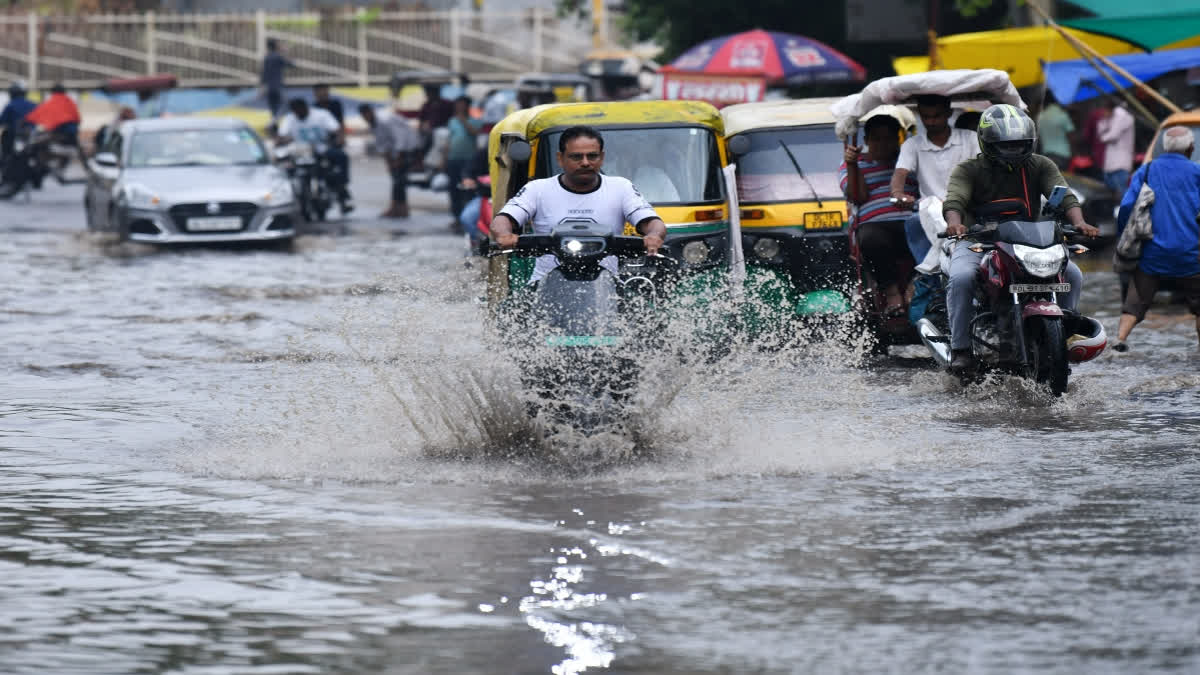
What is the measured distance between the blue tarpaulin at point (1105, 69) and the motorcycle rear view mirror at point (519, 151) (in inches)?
378

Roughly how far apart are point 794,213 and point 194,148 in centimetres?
1242

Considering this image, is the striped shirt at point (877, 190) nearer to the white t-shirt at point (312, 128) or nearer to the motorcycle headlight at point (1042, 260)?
the motorcycle headlight at point (1042, 260)

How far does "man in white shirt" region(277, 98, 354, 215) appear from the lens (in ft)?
94.5

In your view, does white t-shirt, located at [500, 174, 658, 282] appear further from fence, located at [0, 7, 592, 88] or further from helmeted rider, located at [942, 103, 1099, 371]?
fence, located at [0, 7, 592, 88]

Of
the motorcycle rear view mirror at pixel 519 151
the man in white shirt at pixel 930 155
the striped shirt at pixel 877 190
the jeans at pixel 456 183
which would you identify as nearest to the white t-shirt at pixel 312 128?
the jeans at pixel 456 183

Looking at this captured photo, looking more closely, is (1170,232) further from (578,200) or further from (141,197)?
(141,197)

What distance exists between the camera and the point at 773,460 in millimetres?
9016

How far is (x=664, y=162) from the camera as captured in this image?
13594mm

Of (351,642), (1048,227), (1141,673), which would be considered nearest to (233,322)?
(1048,227)

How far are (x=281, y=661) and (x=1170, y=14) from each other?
17875 mm

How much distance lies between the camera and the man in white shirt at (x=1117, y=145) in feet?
76.1

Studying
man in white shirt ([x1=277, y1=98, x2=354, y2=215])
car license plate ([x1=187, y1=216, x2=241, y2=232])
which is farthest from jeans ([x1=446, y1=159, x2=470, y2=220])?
car license plate ([x1=187, y1=216, x2=241, y2=232])

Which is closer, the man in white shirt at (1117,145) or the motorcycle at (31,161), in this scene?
the man in white shirt at (1117,145)

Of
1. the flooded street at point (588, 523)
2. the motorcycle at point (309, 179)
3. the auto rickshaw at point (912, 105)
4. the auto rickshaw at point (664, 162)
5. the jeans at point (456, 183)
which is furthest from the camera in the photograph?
the motorcycle at point (309, 179)
